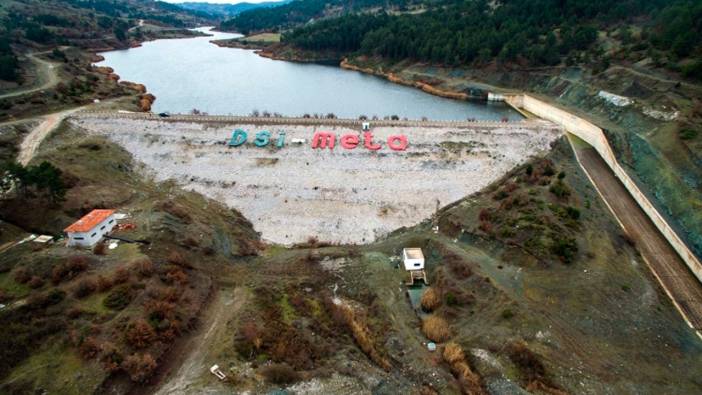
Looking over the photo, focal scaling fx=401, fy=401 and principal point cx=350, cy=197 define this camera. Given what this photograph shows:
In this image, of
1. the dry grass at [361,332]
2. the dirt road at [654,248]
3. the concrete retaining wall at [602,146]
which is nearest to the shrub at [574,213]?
the dirt road at [654,248]

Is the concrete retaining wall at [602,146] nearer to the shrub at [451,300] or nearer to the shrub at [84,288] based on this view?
the shrub at [451,300]

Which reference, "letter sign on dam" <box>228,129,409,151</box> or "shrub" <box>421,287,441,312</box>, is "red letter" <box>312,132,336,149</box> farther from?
"shrub" <box>421,287,441,312</box>

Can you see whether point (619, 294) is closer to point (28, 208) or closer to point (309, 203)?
point (309, 203)

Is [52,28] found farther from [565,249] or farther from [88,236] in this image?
[565,249]

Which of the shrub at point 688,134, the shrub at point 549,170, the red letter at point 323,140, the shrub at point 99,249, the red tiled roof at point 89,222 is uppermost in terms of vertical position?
the shrub at point 688,134

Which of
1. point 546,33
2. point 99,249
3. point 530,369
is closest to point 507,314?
point 530,369

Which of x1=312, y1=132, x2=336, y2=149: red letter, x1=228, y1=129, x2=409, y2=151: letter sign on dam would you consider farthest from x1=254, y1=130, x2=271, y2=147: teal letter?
x1=312, y1=132, x2=336, y2=149: red letter
